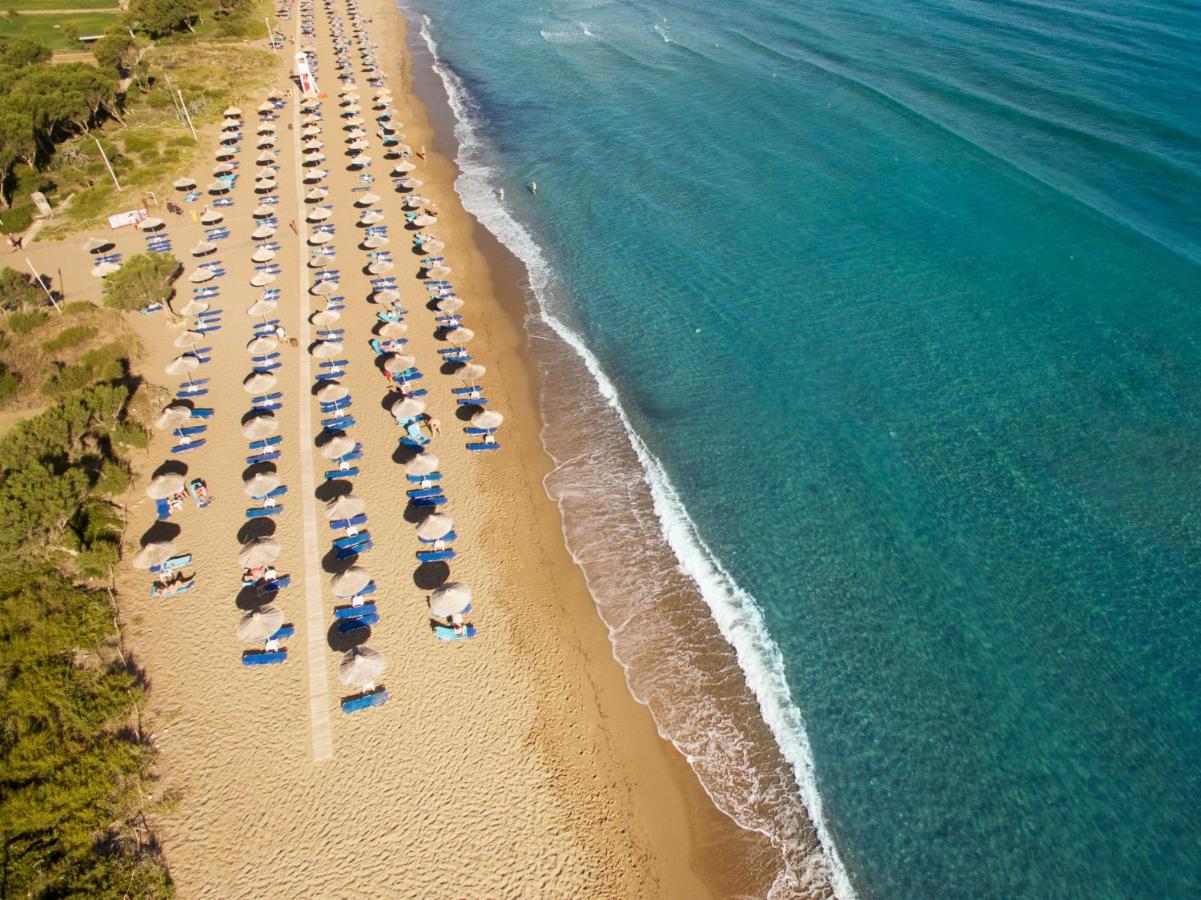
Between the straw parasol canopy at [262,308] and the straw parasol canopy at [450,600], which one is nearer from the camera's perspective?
the straw parasol canopy at [450,600]

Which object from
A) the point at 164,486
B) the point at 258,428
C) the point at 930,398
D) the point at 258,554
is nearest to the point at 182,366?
the point at 258,428

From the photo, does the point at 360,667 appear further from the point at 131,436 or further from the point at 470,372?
the point at 131,436

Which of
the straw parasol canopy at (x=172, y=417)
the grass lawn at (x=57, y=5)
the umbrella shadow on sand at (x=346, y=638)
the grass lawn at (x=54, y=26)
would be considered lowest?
the umbrella shadow on sand at (x=346, y=638)

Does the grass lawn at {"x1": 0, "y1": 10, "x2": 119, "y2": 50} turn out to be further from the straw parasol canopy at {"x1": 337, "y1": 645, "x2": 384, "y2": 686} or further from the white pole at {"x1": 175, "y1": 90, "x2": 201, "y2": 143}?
the straw parasol canopy at {"x1": 337, "y1": 645, "x2": 384, "y2": 686}

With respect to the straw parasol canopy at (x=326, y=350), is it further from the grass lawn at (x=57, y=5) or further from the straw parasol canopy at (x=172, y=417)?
the grass lawn at (x=57, y=5)

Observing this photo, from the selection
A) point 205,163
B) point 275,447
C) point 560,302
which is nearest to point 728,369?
point 560,302

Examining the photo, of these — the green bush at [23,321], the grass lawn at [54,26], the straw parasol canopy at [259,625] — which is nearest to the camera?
the straw parasol canopy at [259,625]

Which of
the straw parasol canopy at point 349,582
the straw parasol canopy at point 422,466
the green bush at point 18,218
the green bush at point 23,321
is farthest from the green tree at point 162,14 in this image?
the straw parasol canopy at point 349,582
